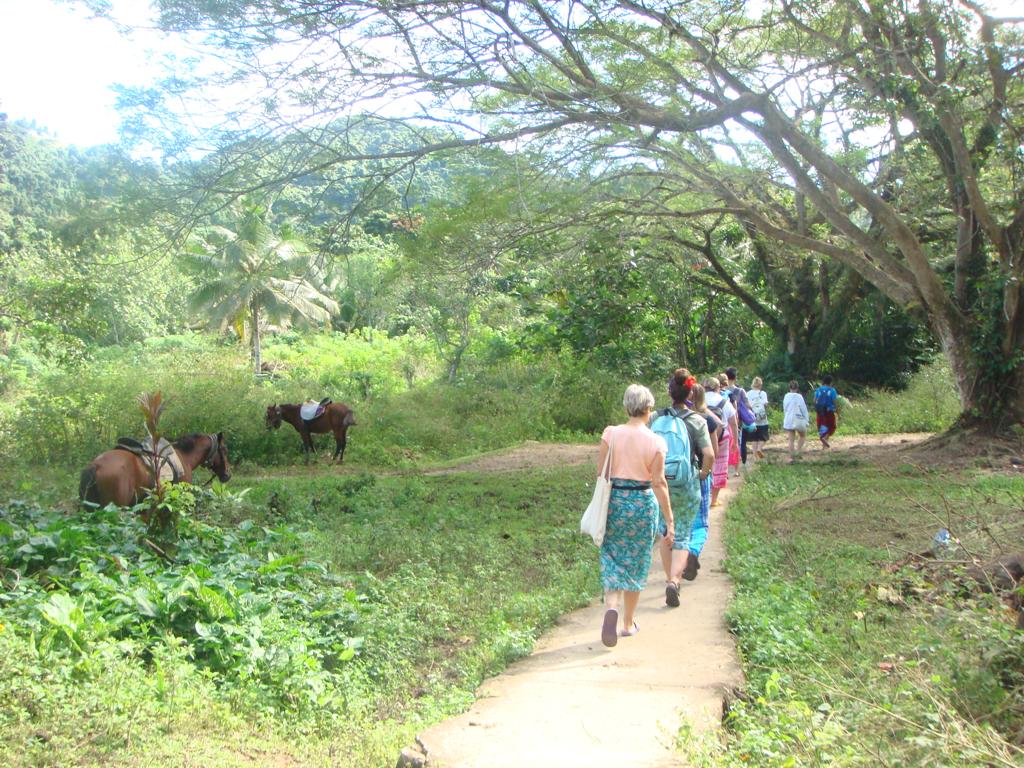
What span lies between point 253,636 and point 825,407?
13.6 meters

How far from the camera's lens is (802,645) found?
561 cm

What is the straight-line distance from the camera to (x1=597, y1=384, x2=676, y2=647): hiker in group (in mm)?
6258

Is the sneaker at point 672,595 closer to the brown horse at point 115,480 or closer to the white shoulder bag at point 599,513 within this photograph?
the white shoulder bag at point 599,513

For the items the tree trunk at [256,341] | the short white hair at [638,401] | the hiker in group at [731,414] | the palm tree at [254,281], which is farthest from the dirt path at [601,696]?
the tree trunk at [256,341]

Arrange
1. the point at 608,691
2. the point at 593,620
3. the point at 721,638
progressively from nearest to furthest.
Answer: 1. the point at 608,691
2. the point at 721,638
3. the point at 593,620

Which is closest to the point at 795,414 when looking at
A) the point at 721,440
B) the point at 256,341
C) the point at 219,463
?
the point at 721,440

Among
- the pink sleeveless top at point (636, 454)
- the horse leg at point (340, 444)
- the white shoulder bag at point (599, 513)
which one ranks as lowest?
the horse leg at point (340, 444)

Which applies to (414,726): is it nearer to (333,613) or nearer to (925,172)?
(333,613)

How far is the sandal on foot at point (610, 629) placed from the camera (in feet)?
20.0

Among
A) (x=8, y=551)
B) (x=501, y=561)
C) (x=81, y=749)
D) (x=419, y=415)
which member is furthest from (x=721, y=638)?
(x=419, y=415)

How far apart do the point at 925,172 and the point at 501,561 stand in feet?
39.4

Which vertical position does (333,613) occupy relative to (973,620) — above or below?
below

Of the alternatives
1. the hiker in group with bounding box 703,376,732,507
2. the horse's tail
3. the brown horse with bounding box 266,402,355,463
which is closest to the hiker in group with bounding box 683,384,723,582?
the hiker in group with bounding box 703,376,732,507

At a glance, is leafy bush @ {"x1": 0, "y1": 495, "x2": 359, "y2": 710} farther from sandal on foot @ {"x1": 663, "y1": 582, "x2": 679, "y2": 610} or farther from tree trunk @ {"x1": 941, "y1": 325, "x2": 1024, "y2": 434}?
tree trunk @ {"x1": 941, "y1": 325, "x2": 1024, "y2": 434}
